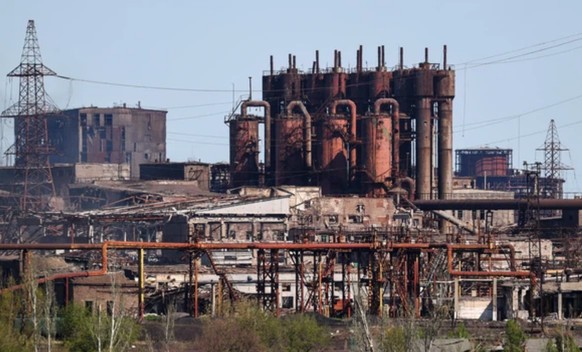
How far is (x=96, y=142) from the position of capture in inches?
4313

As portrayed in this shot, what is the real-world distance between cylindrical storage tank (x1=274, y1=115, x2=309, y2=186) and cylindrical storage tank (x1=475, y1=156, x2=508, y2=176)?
44.4 metres

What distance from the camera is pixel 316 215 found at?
2849 inches

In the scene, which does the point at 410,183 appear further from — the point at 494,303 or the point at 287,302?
the point at 494,303

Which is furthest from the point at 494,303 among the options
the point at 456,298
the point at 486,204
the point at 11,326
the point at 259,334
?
the point at 486,204

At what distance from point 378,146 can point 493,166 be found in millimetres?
46765

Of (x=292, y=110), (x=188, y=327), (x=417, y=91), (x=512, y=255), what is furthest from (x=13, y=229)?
(x=188, y=327)

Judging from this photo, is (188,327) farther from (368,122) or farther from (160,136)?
(160,136)

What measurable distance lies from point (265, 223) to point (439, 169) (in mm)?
12231

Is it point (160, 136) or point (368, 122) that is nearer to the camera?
point (368, 122)

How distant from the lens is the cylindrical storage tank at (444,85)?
253 ft

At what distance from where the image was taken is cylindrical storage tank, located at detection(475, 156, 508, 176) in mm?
121062

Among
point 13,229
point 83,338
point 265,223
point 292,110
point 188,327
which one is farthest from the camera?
point 292,110

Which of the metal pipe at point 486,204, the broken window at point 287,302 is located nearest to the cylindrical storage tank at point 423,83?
the metal pipe at point 486,204

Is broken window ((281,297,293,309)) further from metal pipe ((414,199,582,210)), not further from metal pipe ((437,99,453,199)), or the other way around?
metal pipe ((437,99,453,199))
